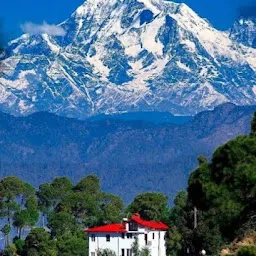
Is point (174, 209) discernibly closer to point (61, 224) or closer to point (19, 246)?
point (19, 246)

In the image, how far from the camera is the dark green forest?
92.1 feet

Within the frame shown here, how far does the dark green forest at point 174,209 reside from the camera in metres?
28.1

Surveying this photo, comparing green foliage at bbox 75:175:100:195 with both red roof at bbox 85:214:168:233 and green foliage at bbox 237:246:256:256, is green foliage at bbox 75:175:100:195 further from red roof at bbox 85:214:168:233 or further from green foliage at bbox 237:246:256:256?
green foliage at bbox 237:246:256:256

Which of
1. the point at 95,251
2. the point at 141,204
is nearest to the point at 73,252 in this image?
the point at 95,251

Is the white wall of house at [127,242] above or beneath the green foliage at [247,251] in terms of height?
above

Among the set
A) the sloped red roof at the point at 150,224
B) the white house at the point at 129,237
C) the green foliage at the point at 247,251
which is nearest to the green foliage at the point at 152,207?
the white house at the point at 129,237

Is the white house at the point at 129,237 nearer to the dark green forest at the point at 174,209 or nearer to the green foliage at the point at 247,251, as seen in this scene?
the dark green forest at the point at 174,209

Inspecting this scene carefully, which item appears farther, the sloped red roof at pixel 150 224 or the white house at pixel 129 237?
the white house at pixel 129 237

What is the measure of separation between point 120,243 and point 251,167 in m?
72.5

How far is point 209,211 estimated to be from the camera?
29.9 m

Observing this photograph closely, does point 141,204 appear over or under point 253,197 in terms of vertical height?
over

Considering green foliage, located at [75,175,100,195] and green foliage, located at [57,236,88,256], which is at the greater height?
green foliage, located at [75,175,100,195]

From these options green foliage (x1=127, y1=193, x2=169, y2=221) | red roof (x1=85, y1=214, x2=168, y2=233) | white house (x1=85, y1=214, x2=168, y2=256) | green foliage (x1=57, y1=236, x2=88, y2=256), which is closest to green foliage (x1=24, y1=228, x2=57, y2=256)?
green foliage (x1=57, y1=236, x2=88, y2=256)

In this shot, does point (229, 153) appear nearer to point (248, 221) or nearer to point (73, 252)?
point (248, 221)
